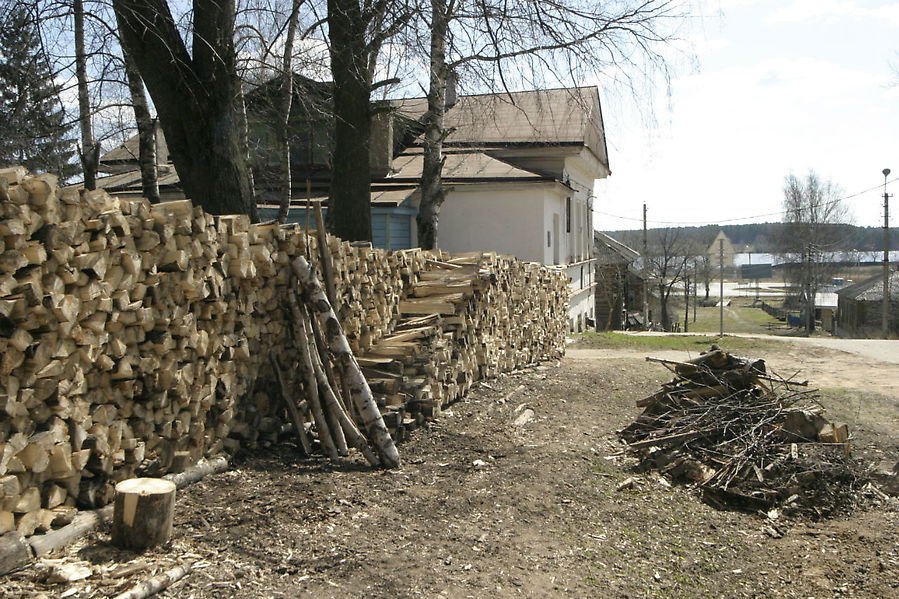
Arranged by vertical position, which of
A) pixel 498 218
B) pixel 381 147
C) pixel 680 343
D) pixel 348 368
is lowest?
pixel 680 343

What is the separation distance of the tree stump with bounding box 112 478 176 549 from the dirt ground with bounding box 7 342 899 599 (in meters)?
0.08

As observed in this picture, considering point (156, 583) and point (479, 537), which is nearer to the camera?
point (156, 583)

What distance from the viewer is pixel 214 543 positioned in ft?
13.7

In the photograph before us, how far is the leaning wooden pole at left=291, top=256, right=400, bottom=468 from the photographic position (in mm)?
6133

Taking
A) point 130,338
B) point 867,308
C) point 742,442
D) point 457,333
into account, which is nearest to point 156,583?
point 130,338

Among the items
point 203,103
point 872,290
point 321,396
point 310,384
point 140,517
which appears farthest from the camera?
point 872,290

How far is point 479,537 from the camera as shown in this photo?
4.84m

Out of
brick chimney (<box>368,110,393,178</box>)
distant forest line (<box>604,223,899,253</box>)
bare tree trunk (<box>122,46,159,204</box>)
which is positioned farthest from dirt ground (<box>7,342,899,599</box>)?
distant forest line (<box>604,223,899,253</box>)

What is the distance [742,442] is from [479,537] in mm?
3307

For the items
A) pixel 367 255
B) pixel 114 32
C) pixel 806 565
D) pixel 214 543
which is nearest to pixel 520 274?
pixel 367 255

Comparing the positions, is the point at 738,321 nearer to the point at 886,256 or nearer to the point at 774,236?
the point at 774,236

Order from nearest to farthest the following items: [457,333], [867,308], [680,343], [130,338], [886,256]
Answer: [130,338] < [457,333] < [680,343] < [886,256] < [867,308]

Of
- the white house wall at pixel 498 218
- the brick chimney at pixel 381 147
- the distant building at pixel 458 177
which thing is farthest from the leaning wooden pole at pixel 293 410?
the white house wall at pixel 498 218

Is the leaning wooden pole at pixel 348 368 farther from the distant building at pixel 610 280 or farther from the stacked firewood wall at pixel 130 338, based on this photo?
the distant building at pixel 610 280
